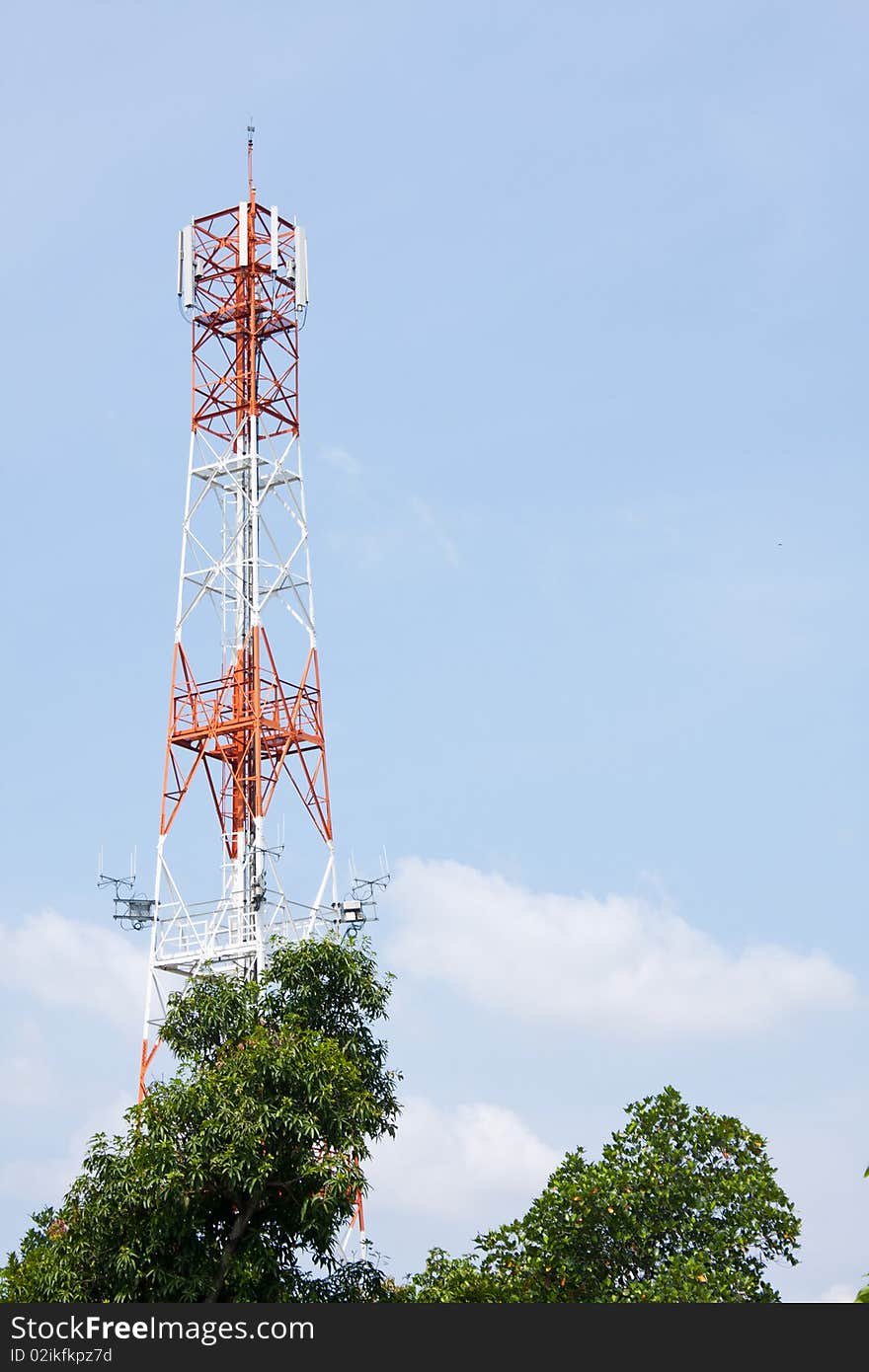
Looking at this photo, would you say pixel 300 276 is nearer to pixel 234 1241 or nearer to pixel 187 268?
pixel 187 268

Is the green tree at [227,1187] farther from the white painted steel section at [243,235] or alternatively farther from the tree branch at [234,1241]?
the white painted steel section at [243,235]

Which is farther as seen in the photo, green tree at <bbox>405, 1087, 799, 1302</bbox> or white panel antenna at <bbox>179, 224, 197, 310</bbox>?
white panel antenna at <bbox>179, 224, 197, 310</bbox>

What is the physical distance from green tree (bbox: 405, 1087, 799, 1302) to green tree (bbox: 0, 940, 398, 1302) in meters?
2.46

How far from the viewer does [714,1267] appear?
29.6 m

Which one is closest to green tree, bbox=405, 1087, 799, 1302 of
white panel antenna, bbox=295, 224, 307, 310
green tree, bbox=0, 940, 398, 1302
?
green tree, bbox=0, 940, 398, 1302

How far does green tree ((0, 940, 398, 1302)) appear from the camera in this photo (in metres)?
28.7

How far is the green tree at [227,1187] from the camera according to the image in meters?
28.7

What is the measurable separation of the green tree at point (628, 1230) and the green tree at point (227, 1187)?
2.46m

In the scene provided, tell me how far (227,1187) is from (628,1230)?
6.63 m

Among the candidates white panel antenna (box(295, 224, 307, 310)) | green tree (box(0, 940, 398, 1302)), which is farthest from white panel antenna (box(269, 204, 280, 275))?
green tree (box(0, 940, 398, 1302))

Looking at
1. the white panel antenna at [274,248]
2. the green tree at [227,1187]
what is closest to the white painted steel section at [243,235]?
the white panel antenna at [274,248]

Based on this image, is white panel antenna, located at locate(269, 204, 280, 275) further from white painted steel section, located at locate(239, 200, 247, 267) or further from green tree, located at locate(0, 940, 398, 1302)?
green tree, located at locate(0, 940, 398, 1302)

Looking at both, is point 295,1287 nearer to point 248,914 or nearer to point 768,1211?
point 768,1211

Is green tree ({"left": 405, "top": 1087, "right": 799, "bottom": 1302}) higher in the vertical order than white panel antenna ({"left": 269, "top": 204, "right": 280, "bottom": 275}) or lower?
lower
